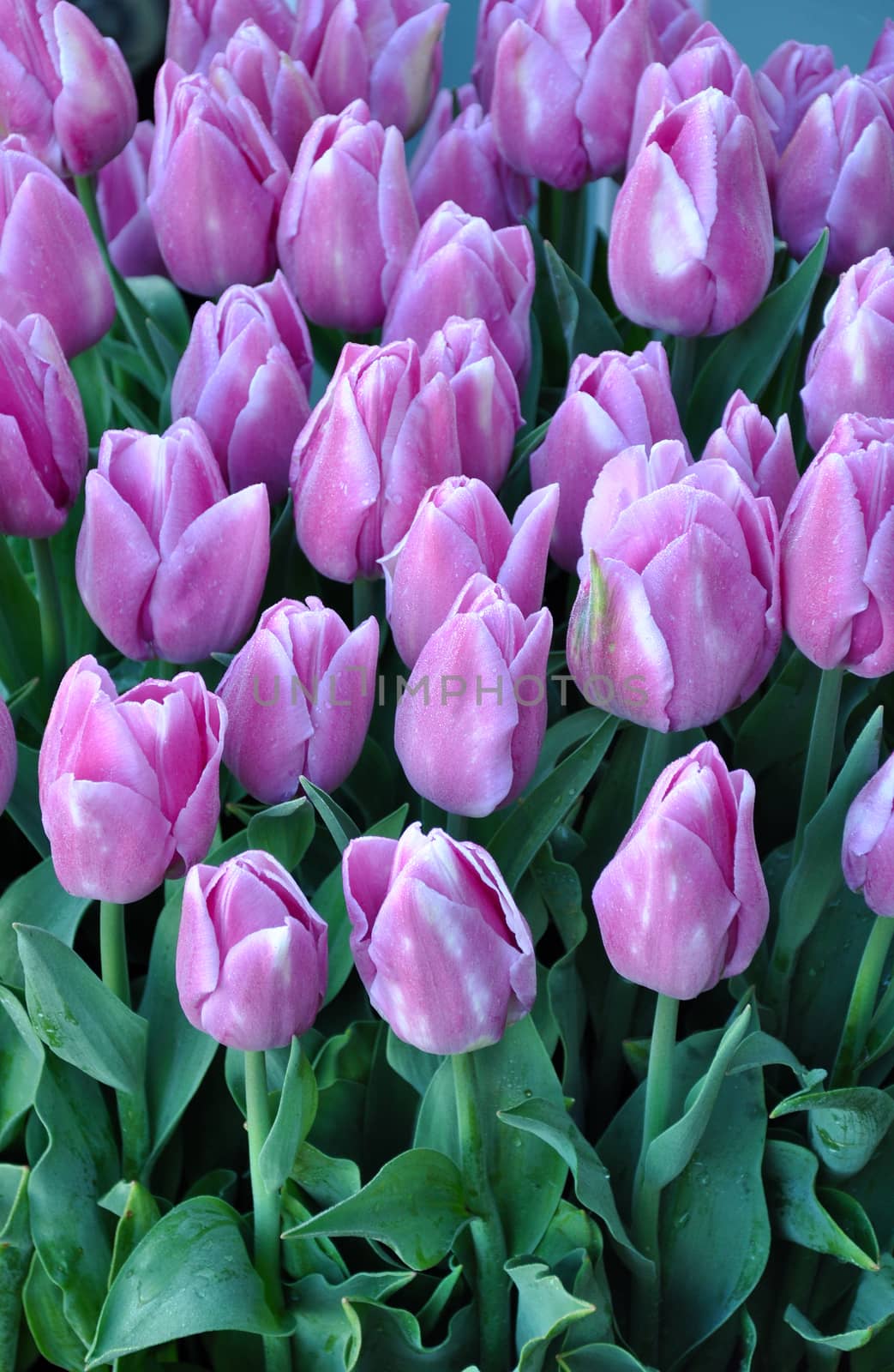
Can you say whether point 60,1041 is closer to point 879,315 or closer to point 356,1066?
point 356,1066

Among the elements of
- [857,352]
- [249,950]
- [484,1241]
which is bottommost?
[484,1241]

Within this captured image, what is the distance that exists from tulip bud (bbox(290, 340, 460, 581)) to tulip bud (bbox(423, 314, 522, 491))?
0.02m

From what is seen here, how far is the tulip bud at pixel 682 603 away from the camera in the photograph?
0.45 m

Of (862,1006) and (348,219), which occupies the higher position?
(348,219)

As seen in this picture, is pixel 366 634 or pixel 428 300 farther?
pixel 428 300

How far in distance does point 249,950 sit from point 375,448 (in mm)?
196

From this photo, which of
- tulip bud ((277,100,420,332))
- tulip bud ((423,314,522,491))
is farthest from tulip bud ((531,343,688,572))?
tulip bud ((277,100,420,332))

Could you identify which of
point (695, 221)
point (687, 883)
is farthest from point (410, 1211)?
point (695, 221)

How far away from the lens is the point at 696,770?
412 mm

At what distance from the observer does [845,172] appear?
2.25 ft

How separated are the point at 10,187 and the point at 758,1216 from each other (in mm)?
506

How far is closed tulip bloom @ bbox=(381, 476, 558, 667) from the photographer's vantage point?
0.47m

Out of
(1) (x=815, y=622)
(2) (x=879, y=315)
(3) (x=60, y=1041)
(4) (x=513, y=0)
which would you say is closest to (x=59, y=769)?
(3) (x=60, y=1041)

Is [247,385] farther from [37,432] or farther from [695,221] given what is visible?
[695,221]
